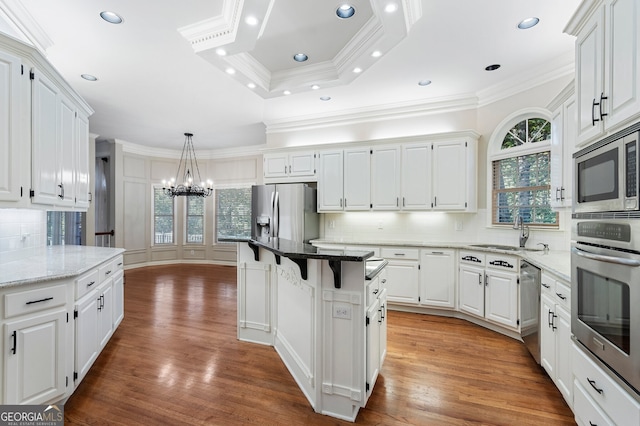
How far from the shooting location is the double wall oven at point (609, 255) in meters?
1.28

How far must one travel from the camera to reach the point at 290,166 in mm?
5301

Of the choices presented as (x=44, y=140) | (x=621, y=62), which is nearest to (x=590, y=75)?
(x=621, y=62)

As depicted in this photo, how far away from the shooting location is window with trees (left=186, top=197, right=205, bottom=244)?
27.4 feet

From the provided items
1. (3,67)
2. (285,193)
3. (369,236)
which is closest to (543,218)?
(369,236)

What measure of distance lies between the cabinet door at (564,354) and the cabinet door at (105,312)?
3734 mm

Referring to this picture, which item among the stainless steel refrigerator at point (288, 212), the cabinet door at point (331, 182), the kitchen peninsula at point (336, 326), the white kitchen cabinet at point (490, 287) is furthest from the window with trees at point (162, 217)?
the white kitchen cabinet at point (490, 287)

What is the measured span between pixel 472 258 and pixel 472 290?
0.40 metres

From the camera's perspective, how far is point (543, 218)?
3.80 metres

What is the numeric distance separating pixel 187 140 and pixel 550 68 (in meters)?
6.83

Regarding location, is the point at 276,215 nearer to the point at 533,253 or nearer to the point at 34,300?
the point at 34,300

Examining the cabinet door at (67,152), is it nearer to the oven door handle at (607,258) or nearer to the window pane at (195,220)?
the oven door handle at (607,258)

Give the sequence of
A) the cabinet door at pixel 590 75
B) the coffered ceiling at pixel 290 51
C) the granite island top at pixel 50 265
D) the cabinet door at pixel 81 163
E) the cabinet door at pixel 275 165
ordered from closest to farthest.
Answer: the cabinet door at pixel 590 75 < the granite island top at pixel 50 265 < the coffered ceiling at pixel 290 51 < the cabinet door at pixel 81 163 < the cabinet door at pixel 275 165

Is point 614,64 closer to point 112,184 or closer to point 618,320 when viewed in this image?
point 618,320

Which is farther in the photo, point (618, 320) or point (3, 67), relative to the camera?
point (3, 67)
